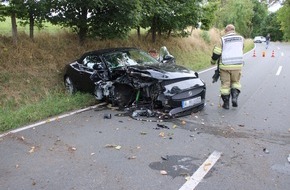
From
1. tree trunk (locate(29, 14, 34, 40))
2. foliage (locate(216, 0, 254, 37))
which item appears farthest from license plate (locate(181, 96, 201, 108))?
foliage (locate(216, 0, 254, 37))

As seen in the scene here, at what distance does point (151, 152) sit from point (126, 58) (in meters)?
4.17

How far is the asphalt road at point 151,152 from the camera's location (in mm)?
4254

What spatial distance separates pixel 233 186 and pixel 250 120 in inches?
129

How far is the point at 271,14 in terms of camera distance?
94.6 meters

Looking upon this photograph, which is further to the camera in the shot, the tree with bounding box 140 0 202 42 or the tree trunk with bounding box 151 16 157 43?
the tree trunk with bounding box 151 16 157 43

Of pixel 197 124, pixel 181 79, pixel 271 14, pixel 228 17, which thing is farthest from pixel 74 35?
pixel 271 14

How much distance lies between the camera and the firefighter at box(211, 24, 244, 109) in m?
8.08

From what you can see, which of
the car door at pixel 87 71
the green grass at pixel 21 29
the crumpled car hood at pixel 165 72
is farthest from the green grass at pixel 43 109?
the green grass at pixel 21 29

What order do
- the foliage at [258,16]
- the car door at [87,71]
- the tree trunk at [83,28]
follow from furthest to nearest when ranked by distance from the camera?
the foliage at [258,16]
the tree trunk at [83,28]
the car door at [87,71]

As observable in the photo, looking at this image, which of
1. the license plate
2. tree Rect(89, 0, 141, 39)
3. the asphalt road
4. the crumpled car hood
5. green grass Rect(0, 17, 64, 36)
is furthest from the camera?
tree Rect(89, 0, 141, 39)

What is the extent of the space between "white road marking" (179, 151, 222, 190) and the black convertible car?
2.17 metres

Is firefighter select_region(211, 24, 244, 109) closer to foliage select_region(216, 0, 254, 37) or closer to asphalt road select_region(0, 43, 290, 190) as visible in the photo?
asphalt road select_region(0, 43, 290, 190)

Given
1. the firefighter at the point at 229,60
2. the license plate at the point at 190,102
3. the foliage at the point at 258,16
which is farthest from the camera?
the foliage at the point at 258,16

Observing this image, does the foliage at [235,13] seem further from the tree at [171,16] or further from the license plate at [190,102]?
the license plate at [190,102]
